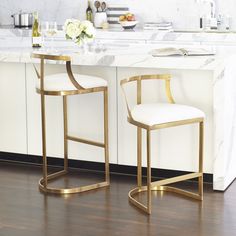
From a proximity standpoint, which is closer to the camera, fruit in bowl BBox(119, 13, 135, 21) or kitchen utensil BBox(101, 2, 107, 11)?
fruit in bowl BBox(119, 13, 135, 21)

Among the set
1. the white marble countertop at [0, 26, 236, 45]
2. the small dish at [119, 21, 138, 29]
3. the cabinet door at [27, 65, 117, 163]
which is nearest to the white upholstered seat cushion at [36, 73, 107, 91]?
the cabinet door at [27, 65, 117, 163]

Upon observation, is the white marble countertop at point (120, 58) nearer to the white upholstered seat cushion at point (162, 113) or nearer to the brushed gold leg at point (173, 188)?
the white upholstered seat cushion at point (162, 113)

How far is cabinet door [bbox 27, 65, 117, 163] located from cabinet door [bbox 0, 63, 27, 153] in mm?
60

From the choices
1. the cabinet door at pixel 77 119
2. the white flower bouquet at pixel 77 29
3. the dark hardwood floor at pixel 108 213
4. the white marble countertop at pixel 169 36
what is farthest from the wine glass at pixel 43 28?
the white marble countertop at pixel 169 36

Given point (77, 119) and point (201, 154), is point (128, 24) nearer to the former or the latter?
point (77, 119)

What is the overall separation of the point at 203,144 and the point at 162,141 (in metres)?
0.39

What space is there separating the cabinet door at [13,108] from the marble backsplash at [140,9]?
9.22 feet

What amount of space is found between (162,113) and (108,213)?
2.43ft

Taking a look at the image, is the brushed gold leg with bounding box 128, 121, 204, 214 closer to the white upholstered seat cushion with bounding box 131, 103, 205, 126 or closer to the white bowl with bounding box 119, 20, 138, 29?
the white upholstered seat cushion with bounding box 131, 103, 205, 126

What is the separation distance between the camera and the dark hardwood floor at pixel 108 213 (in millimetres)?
4344

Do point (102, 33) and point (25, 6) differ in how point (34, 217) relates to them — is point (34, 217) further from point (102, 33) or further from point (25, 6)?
point (25, 6)

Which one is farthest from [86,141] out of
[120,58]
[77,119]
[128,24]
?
[128,24]

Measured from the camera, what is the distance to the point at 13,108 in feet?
19.2

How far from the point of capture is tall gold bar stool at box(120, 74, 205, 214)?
15.0 feet
